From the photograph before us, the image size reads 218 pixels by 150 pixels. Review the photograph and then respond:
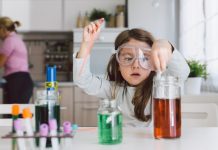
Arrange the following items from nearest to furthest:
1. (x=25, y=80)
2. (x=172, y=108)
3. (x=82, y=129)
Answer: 1. (x=172, y=108)
2. (x=82, y=129)
3. (x=25, y=80)

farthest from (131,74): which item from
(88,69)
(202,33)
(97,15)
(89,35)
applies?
(97,15)

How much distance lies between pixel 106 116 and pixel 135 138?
114 millimetres

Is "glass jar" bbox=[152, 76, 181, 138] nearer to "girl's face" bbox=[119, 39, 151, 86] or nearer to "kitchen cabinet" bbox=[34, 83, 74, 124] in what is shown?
"girl's face" bbox=[119, 39, 151, 86]

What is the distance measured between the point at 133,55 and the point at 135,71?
9 centimetres

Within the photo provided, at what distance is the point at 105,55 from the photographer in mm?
3912

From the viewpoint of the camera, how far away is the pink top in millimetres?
3008

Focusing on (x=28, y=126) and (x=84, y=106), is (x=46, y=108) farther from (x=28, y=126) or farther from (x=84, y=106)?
(x=84, y=106)

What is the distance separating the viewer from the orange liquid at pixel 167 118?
0.81 meters

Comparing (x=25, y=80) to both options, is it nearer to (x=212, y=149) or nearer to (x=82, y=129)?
(x=82, y=129)

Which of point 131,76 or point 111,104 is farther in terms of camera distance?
point 131,76

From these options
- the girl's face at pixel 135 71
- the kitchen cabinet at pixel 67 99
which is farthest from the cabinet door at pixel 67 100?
the girl's face at pixel 135 71

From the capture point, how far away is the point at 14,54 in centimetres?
304

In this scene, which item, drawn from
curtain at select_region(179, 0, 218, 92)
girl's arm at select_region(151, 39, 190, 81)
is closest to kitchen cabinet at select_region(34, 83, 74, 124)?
curtain at select_region(179, 0, 218, 92)

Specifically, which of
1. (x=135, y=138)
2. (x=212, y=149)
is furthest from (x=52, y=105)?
(x=212, y=149)
